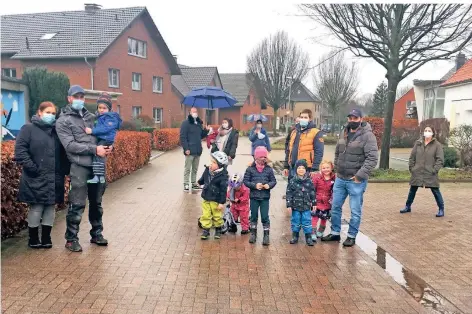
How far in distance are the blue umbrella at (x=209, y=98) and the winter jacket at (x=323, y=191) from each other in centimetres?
388

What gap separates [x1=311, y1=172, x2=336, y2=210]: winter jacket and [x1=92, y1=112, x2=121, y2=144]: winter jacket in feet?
9.88

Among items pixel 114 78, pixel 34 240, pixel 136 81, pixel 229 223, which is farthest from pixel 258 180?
pixel 136 81

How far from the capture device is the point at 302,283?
4363mm

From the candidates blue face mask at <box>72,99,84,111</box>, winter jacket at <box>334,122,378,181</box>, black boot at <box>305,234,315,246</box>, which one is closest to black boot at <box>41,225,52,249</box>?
blue face mask at <box>72,99,84,111</box>

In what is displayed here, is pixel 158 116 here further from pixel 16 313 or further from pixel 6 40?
pixel 16 313

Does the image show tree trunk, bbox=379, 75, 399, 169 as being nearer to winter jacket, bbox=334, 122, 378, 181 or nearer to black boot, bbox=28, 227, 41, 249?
winter jacket, bbox=334, 122, 378, 181

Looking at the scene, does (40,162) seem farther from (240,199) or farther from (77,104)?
(240,199)

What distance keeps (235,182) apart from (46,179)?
2623mm

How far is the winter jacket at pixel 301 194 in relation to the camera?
5668 mm

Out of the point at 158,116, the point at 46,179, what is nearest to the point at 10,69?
the point at 158,116

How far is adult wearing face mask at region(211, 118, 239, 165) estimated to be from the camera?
841 cm

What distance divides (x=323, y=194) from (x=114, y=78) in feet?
88.1

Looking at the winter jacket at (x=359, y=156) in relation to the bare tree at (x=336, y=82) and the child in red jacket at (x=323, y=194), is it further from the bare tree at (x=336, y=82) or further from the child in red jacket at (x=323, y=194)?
the bare tree at (x=336, y=82)

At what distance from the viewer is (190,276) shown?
4.48m
